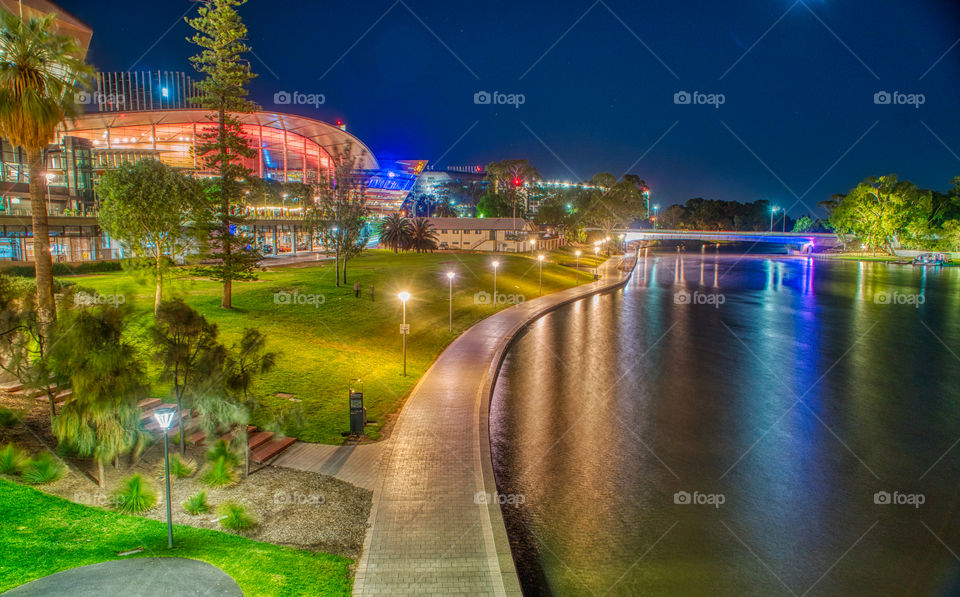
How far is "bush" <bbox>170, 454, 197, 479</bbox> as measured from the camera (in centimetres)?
1047

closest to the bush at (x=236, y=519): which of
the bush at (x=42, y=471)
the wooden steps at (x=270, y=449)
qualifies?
the wooden steps at (x=270, y=449)

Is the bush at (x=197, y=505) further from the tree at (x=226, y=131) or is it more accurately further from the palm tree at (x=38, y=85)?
the tree at (x=226, y=131)

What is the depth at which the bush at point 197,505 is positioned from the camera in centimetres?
917

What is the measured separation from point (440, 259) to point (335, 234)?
21.6 meters

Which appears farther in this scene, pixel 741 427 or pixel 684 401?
pixel 684 401

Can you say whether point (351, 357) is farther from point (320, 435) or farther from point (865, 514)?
point (865, 514)

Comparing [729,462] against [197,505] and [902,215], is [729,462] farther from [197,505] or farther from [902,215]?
[902,215]

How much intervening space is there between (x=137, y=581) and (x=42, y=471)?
4200 millimetres

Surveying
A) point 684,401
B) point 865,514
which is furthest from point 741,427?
point 865,514

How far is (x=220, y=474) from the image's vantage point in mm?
10312

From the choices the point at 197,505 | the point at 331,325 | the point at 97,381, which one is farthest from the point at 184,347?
the point at 331,325

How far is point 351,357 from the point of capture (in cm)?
2059

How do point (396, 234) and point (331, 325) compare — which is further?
point (396, 234)

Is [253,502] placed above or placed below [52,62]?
below
